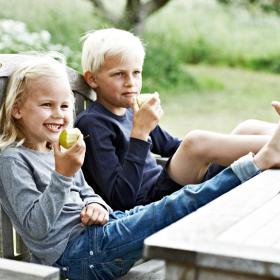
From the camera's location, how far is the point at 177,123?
322 inches

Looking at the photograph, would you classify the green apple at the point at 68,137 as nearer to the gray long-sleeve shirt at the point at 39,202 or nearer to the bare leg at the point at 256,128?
the gray long-sleeve shirt at the point at 39,202

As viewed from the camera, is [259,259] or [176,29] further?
[176,29]

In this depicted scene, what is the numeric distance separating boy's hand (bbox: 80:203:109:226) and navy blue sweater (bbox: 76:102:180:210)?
257 mm

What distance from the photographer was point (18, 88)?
2506 millimetres

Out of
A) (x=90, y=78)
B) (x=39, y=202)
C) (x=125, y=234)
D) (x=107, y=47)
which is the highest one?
(x=107, y=47)

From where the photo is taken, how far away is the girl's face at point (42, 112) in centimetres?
247

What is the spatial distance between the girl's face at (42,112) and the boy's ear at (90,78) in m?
0.47

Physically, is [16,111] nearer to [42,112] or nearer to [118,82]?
[42,112]


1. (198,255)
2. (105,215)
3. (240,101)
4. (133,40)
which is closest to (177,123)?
(240,101)

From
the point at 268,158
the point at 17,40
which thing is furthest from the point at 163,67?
the point at 268,158

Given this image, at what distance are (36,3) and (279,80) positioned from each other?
281 centimetres

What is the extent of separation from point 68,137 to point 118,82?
0.64 metres

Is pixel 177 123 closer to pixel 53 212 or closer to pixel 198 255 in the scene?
pixel 53 212

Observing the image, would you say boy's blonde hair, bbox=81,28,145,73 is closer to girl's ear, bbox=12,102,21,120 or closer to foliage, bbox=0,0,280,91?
girl's ear, bbox=12,102,21,120
